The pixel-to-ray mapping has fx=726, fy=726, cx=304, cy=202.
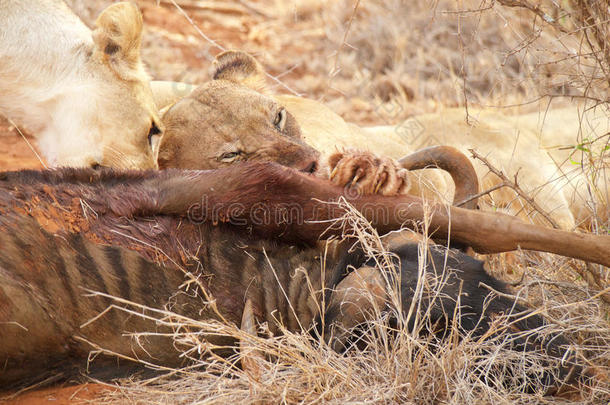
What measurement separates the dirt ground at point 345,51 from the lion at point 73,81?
164 cm

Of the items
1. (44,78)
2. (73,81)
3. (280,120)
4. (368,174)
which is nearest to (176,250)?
(368,174)

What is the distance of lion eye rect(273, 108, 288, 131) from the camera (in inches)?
145

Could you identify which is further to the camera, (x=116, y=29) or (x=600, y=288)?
(x=116, y=29)

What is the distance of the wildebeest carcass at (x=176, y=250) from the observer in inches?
96.7

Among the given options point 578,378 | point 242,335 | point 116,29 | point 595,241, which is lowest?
point 578,378

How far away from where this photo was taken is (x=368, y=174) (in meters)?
2.87

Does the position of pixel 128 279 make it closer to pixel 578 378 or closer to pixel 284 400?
pixel 284 400

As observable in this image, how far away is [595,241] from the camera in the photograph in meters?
2.58

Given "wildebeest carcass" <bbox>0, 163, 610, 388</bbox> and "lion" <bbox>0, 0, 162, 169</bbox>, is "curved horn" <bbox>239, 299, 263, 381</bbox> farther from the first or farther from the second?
"lion" <bbox>0, 0, 162, 169</bbox>

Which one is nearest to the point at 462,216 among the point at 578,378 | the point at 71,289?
the point at 578,378

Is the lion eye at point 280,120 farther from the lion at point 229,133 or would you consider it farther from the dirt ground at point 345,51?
the dirt ground at point 345,51

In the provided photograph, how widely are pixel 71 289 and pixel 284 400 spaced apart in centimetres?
92

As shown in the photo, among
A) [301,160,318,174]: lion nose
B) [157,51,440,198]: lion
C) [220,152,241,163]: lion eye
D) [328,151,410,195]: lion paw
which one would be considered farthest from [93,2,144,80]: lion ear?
[328,151,410,195]: lion paw

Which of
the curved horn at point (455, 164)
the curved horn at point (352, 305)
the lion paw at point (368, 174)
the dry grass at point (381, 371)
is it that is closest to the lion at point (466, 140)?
the curved horn at point (455, 164)
